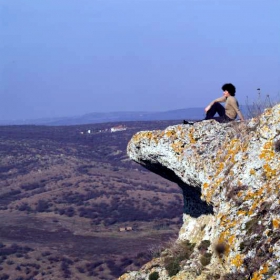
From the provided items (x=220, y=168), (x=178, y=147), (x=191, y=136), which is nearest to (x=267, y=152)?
(x=220, y=168)

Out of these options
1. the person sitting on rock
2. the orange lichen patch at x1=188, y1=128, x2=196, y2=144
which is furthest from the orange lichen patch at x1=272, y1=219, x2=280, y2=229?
the person sitting on rock

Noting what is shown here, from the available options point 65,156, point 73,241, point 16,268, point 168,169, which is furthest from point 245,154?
point 65,156

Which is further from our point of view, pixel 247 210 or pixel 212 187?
pixel 212 187

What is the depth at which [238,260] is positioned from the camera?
6.69 m

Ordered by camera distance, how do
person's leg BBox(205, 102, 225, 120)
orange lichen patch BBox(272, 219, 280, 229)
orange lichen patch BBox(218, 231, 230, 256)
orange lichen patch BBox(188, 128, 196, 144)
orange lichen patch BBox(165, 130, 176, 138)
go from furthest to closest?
person's leg BBox(205, 102, 225, 120) < orange lichen patch BBox(165, 130, 176, 138) < orange lichen patch BBox(188, 128, 196, 144) < orange lichen patch BBox(218, 231, 230, 256) < orange lichen patch BBox(272, 219, 280, 229)

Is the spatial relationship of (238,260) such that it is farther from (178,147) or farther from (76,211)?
(76,211)

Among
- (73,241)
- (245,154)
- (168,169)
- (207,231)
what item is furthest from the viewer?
(73,241)

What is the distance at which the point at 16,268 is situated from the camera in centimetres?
4694

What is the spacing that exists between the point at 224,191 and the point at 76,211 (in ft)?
221

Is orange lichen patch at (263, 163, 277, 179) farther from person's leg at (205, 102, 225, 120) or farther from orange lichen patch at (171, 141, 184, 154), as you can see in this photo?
person's leg at (205, 102, 225, 120)

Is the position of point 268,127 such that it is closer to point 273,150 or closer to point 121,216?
point 273,150

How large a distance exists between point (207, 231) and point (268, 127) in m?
3.02

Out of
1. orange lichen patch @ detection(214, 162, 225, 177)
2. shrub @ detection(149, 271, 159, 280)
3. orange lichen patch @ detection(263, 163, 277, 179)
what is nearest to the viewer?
orange lichen patch @ detection(263, 163, 277, 179)

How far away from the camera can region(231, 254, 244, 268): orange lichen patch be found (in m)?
6.63
